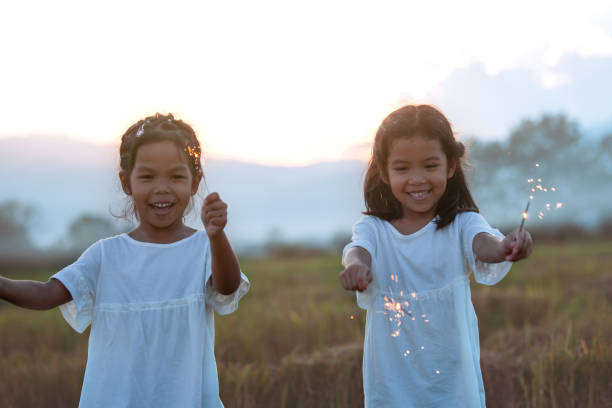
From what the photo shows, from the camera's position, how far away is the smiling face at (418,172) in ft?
7.64

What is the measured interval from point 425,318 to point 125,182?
127 cm

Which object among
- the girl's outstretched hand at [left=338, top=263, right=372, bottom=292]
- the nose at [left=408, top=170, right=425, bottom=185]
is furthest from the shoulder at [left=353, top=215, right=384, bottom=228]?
the girl's outstretched hand at [left=338, top=263, right=372, bottom=292]

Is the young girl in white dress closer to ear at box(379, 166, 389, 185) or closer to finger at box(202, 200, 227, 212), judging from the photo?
finger at box(202, 200, 227, 212)

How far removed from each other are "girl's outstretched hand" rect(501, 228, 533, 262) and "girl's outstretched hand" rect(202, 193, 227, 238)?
921 mm

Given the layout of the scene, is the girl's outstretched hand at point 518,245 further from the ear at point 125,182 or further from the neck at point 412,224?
the ear at point 125,182

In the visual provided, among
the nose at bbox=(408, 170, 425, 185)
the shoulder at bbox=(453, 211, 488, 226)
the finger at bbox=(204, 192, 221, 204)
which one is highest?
the nose at bbox=(408, 170, 425, 185)

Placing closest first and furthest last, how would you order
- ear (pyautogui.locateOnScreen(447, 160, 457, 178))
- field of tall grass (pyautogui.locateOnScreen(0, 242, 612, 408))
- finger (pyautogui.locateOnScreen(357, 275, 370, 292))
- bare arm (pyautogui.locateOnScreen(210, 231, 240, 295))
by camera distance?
finger (pyautogui.locateOnScreen(357, 275, 370, 292)) → bare arm (pyautogui.locateOnScreen(210, 231, 240, 295)) → ear (pyautogui.locateOnScreen(447, 160, 457, 178)) → field of tall grass (pyautogui.locateOnScreen(0, 242, 612, 408))

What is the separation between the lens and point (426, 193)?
234 cm

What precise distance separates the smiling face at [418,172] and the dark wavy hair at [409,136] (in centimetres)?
4

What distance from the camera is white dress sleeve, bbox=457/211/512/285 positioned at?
224cm

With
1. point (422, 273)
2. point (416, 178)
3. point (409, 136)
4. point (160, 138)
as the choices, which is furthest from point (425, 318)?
point (160, 138)

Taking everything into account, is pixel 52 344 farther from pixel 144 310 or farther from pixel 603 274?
pixel 603 274

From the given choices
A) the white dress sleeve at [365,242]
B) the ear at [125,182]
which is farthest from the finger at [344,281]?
the ear at [125,182]

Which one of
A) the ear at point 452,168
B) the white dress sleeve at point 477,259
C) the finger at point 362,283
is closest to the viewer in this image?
the finger at point 362,283
